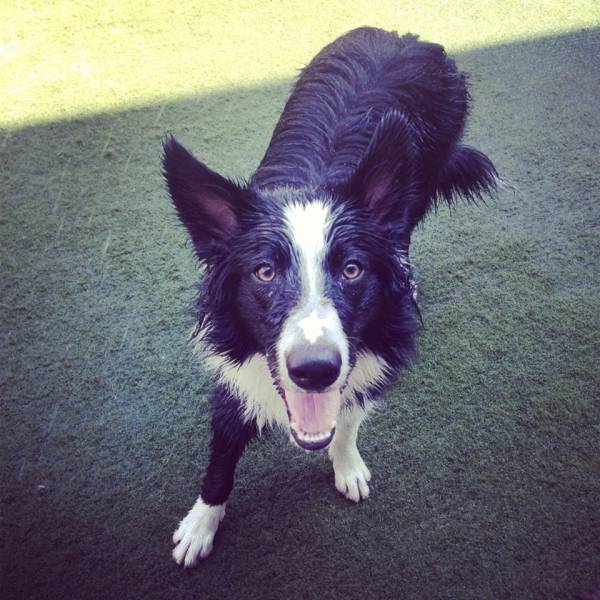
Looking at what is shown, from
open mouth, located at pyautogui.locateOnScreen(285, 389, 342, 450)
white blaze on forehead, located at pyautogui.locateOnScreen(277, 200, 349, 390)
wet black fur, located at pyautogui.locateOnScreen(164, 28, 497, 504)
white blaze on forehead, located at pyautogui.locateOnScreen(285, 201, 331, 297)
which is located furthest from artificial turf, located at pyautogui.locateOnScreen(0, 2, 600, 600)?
white blaze on forehead, located at pyautogui.locateOnScreen(285, 201, 331, 297)

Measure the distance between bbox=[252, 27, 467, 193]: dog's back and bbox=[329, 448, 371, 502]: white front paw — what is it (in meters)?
1.01

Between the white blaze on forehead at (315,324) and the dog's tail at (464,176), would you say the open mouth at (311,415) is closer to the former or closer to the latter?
the white blaze on forehead at (315,324)

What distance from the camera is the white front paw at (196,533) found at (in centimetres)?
193

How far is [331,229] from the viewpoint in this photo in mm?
1586

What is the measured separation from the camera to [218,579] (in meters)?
1.92

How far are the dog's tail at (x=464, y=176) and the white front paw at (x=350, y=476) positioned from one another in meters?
1.37

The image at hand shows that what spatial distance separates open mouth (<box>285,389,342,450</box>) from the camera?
1615 millimetres

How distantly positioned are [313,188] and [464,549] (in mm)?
1372

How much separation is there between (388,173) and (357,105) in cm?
71

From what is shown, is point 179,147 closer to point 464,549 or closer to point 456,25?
point 464,549

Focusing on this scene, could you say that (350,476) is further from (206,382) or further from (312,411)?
(206,382)

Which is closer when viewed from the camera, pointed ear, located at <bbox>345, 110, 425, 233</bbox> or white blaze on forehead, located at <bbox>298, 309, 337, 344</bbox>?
white blaze on forehead, located at <bbox>298, 309, 337, 344</bbox>

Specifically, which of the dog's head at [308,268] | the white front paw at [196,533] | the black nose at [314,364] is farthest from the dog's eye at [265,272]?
the white front paw at [196,533]

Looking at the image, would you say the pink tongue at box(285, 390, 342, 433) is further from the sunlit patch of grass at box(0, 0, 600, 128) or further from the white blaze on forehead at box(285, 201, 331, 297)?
the sunlit patch of grass at box(0, 0, 600, 128)
